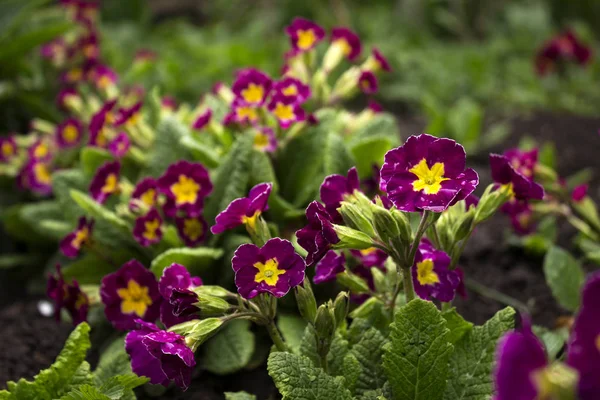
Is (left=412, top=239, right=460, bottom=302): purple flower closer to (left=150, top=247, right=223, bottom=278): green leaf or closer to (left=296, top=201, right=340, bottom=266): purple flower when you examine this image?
(left=296, top=201, right=340, bottom=266): purple flower

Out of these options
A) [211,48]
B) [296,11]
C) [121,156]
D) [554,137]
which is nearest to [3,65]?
[121,156]

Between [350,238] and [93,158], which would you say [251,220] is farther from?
[93,158]

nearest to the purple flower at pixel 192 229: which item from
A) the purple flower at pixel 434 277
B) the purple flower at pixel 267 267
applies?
the purple flower at pixel 267 267

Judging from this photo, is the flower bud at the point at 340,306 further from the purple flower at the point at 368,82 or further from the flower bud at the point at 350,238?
the purple flower at the point at 368,82

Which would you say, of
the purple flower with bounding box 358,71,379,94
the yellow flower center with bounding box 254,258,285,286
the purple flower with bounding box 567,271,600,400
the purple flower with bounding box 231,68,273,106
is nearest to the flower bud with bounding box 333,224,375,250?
the yellow flower center with bounding box 254,258,285,286

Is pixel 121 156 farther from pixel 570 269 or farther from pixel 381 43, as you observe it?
pixel 381 43

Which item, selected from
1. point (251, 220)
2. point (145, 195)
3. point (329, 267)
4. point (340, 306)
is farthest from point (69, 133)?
point (340, 306)

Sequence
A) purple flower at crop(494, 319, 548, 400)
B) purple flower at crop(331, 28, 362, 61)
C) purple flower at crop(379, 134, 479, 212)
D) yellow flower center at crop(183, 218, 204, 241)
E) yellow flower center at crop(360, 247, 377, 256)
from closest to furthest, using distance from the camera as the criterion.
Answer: purple flower at crop(494, 319, 548, 400), purple flower at crop(379, 134, 479, 212), yellow flower center at crop(360, 247, 377, 256), yellow flower center at crop(183, 218, 204, 241), purple flower at crop(331, 28, 362, 61)
